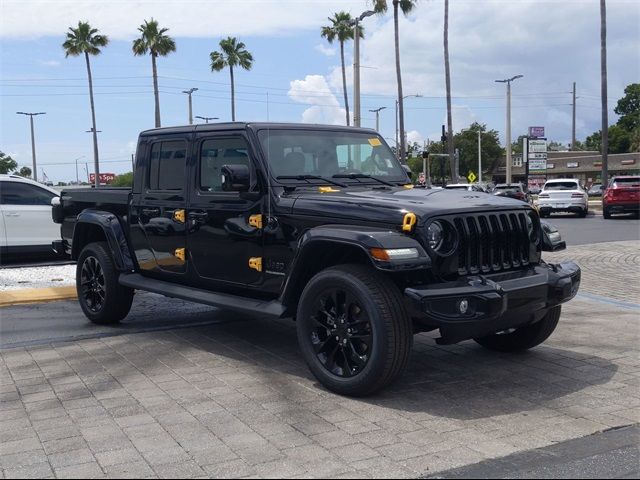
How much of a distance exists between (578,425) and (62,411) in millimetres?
3268

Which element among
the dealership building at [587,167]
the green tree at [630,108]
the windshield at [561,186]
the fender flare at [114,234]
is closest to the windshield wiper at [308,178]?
the fender flare at [114,234]

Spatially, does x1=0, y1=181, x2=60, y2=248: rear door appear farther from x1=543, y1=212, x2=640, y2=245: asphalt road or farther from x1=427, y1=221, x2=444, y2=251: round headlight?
x1=543, y1=212, x2=640, y2=245: asphalt road

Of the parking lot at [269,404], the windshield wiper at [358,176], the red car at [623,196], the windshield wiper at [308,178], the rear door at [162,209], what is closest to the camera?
the parking lot at [269,404]

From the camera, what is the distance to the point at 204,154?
Result: 20.1 feet

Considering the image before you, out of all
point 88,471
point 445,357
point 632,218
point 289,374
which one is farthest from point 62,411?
point 632,218

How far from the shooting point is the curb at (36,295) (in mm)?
8445

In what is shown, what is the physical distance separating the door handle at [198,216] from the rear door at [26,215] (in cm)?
666

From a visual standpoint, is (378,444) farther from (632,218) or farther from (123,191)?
(632,218)

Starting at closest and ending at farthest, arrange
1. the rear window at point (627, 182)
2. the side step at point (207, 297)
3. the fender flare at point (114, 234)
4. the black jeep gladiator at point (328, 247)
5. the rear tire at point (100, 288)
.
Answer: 1. the black jeep gladiator at point (328, 247)
2. the side step at point (207, 297)
3. the fender flare at point (114, 234)
4. the rear tire at point (100, 288)
5. the rear window at point (627, 182)

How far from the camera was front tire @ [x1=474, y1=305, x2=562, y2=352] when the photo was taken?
5.64 m

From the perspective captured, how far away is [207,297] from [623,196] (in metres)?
21.9

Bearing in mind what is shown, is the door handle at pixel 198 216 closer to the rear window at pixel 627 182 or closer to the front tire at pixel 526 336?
the front tire at pixel 526 336

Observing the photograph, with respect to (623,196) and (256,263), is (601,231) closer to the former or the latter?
(623,196)

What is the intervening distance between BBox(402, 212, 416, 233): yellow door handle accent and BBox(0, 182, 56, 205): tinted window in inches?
356
